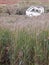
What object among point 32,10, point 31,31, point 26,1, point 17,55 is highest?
point 31,31

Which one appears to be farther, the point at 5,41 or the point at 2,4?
the point at 2,4

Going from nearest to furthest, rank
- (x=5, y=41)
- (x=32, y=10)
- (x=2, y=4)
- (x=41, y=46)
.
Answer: (x=41, y=46) < (x=5, y=41) < (x=32, y=10) < (x=2, y=4)

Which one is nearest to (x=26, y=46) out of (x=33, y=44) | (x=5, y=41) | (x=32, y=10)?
(x=33, y=44)

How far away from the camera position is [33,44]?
4637mm

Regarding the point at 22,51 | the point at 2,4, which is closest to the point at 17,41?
the point at 22,51

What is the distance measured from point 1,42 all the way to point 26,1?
17.6 m

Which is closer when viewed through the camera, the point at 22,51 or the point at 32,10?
the point at 22,51

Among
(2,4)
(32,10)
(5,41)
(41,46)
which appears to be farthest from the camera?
(2,4)

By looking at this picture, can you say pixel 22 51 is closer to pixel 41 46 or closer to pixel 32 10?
pixel 41 46

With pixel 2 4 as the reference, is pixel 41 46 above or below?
above

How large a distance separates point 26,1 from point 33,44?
17874 mm

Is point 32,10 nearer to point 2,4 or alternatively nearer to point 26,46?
point 2,4

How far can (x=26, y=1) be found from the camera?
22.3m

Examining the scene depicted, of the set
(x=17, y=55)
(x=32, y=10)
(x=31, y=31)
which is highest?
(x=31, y=31)
